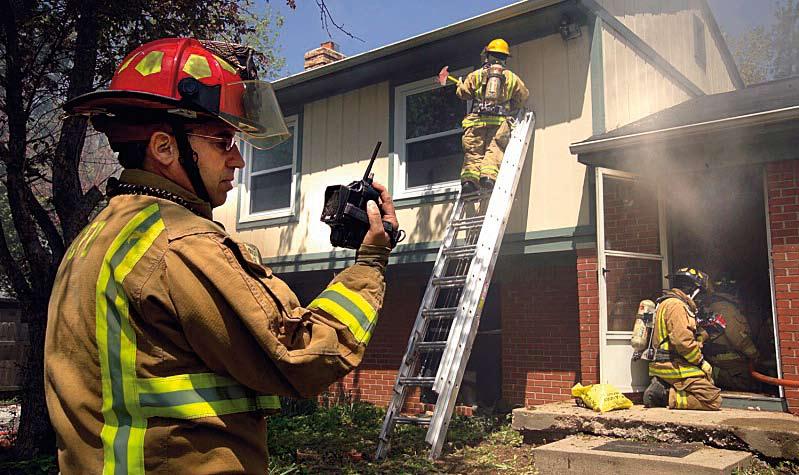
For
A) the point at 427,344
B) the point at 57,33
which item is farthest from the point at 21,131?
the point at 427,344

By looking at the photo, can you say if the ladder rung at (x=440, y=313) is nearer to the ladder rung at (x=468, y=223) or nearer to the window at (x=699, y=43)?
the ladder rung at (x=468, y=223)

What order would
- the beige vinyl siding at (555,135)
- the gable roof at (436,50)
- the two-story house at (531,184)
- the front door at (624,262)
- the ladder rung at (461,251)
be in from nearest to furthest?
1. the front door at (624,262)
2. the ladder rung at (461,251)
3. the two-story house at (531,184)
4. the beige vinyl siding at (555,135)
5. the gable roof at (436,50)

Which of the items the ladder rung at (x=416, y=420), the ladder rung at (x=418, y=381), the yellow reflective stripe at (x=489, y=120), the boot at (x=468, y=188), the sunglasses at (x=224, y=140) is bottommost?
the ladder rung at (x=416, y=420)

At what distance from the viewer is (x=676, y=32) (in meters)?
11.3

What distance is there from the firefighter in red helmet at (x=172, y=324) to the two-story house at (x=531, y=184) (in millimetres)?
6303

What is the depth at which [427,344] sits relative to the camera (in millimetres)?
7172

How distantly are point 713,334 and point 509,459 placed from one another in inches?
118

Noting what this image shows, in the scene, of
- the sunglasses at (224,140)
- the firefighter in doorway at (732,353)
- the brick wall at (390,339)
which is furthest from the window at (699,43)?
the sunglasses at (224,140)

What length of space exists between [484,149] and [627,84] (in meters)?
2.36

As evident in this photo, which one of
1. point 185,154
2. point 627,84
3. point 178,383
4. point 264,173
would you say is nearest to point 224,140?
point 185,154

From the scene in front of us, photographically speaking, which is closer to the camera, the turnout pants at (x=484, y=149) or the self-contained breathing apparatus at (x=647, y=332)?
the self-contained breathing apparatus at (x=647, y=332)

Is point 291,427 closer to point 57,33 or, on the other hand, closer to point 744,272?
point 57,33

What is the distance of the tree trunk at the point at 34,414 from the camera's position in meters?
6.27

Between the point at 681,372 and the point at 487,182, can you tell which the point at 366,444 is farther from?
the point at 681,372
